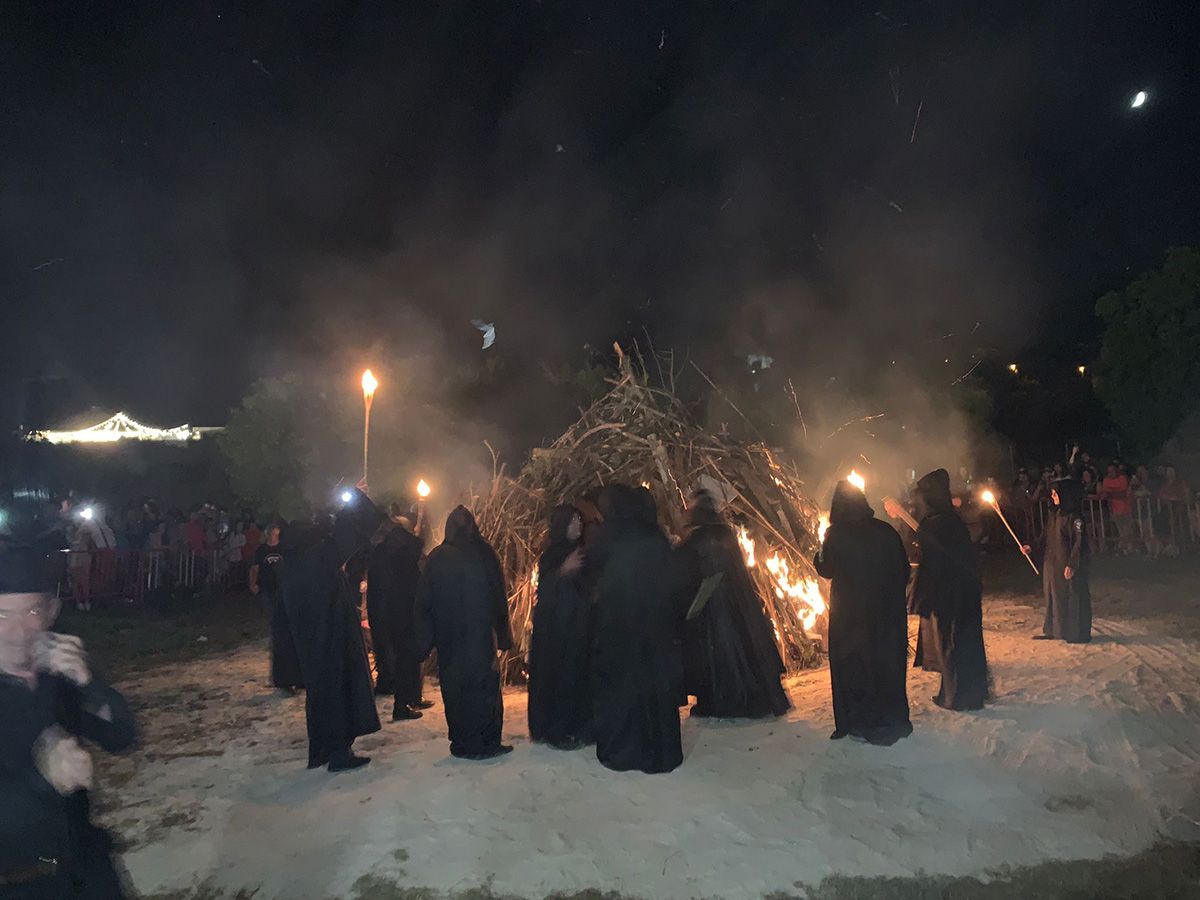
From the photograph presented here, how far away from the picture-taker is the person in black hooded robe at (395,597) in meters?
7.35

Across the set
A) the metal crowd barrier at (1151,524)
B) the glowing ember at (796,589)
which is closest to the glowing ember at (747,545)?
the glowing ember at (796,589)

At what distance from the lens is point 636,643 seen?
535 centimetres

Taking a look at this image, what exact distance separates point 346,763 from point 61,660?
3.53 metres

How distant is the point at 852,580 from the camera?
5.72 m

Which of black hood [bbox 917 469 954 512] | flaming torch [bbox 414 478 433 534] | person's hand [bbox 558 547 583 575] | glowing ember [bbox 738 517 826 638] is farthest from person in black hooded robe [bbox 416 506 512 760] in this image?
black hood [bbox 917 469 954 512]

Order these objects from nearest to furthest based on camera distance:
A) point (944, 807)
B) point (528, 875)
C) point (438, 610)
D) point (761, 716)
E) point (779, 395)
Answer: point (528, 875) → point (944, 807) → point (438, 610) → point (761, 716) → point (779, 395)

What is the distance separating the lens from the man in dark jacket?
2338 millimetres

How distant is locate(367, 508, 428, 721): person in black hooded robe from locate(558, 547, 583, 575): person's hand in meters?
1.82

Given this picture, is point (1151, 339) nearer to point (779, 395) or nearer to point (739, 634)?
point (779, 395)

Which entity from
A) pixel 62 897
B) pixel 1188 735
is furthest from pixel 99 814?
pixel 1188 735

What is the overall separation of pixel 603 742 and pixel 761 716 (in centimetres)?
153

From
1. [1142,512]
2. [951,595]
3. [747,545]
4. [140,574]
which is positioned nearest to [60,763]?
[951,595]

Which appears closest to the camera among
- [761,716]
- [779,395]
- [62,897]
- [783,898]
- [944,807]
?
[62,897]

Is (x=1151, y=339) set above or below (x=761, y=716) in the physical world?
above
